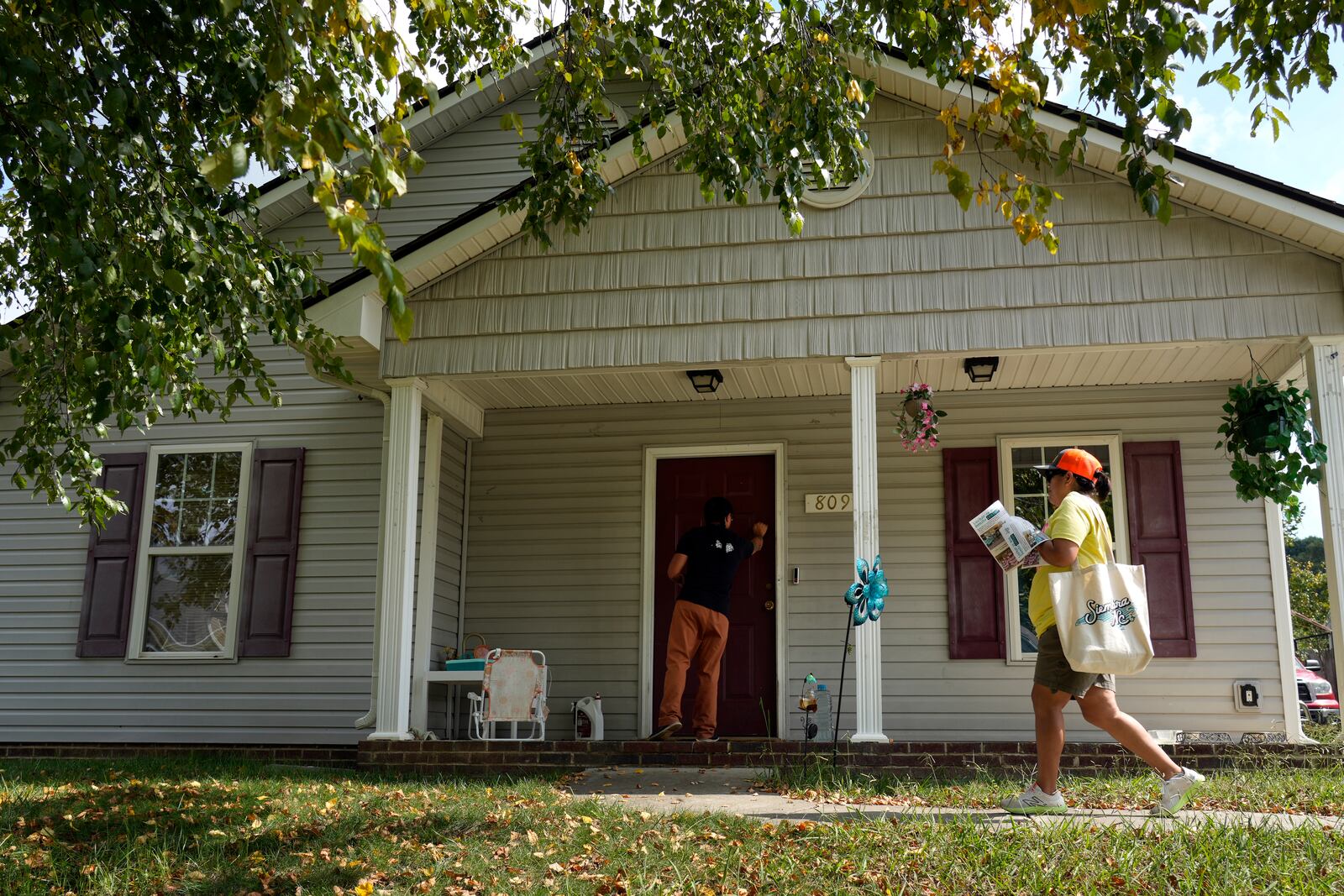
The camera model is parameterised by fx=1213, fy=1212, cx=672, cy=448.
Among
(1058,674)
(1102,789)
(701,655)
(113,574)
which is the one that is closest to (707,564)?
(701,655)

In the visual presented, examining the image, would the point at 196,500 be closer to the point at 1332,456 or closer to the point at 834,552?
the point at 834,552

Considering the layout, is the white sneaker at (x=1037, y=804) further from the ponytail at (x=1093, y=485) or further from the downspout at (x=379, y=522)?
the downspout at (x=379, y=522)

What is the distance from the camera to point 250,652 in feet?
32.9

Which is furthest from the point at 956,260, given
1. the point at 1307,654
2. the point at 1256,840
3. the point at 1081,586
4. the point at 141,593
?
the point at 1307,654

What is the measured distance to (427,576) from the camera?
9516mm

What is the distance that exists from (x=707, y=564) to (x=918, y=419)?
1855 mm

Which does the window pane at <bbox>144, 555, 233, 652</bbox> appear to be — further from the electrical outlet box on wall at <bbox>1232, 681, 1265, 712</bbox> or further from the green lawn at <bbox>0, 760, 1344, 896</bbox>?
the electrical outlet box on wall at <bbox>1232, 681, 1265, 712</bbox>

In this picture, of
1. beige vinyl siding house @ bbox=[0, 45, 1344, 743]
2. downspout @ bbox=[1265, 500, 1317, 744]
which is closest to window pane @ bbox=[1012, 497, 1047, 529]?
beige vinyl siding house @ bbox=[0, 45, 1344, 743]

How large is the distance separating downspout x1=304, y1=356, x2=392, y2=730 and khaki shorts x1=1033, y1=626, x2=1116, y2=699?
4.73 meters

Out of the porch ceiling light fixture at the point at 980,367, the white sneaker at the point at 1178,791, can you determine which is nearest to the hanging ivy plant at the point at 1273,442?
the porch ceiling light fixture at the point at 980,367

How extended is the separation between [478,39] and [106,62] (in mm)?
3055

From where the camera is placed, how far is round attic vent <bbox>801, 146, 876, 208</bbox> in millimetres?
8445

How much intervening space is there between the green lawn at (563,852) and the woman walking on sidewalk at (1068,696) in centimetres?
50

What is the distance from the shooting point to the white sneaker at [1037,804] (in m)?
5.40
